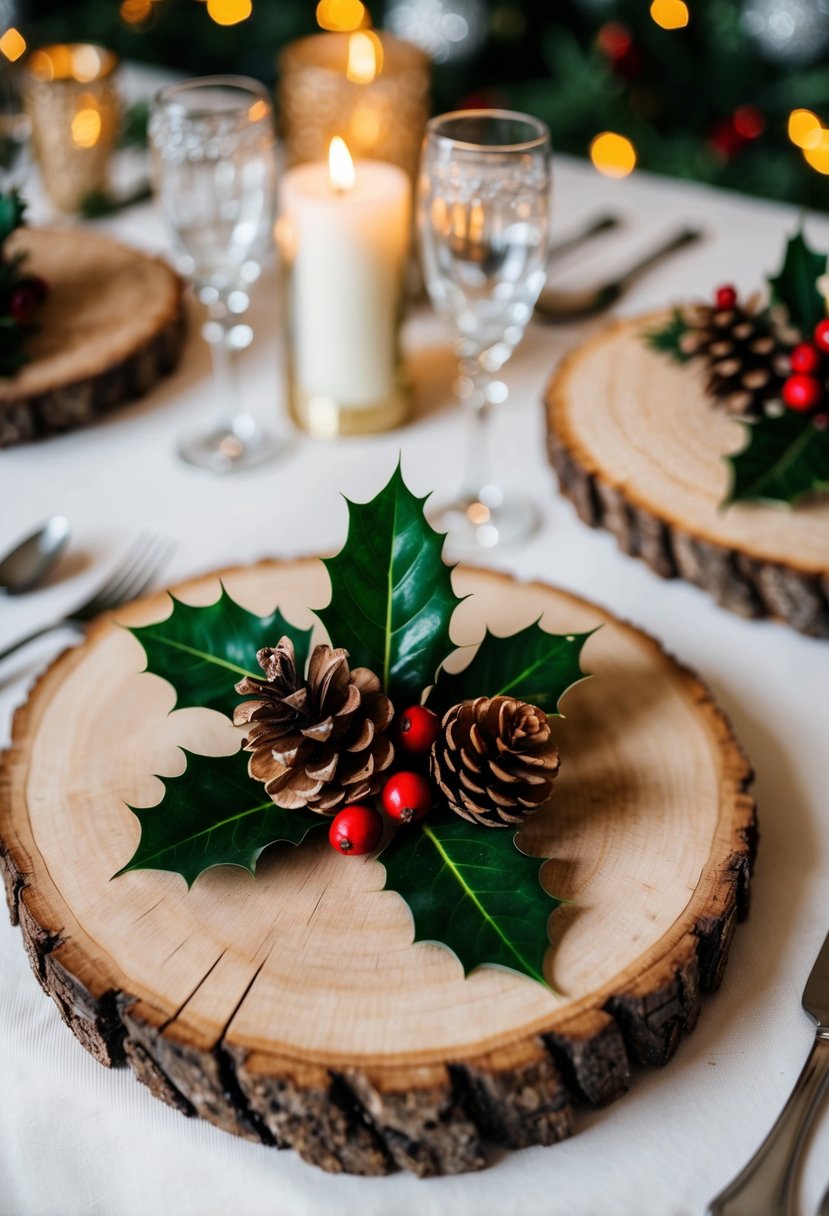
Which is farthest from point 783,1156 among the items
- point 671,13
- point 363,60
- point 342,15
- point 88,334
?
point 342,15

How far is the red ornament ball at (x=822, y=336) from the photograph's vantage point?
2.39ft

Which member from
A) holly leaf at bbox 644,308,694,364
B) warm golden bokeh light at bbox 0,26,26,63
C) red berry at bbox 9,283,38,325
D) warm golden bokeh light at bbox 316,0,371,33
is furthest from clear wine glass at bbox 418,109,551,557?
warm golden bokeh light at bbox 316,0,371,33

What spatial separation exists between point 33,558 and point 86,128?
611 mm

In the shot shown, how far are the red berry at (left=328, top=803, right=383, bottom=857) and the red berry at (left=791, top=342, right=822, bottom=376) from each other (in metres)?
0.43

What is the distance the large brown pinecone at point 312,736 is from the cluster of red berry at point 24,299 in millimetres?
522

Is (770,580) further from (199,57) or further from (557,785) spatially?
(199,57)

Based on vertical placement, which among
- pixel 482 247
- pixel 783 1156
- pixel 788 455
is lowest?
pixel 783 1156

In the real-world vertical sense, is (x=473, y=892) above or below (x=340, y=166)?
below

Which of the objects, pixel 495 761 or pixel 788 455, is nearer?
pixel 495 761

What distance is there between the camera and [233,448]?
0.88 metres

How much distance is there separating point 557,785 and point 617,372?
43 centimetres

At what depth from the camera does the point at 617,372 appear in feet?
2.83

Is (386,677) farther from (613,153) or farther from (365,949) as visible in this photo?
(613,153)

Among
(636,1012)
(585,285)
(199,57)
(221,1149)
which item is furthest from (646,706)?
(199,57)
